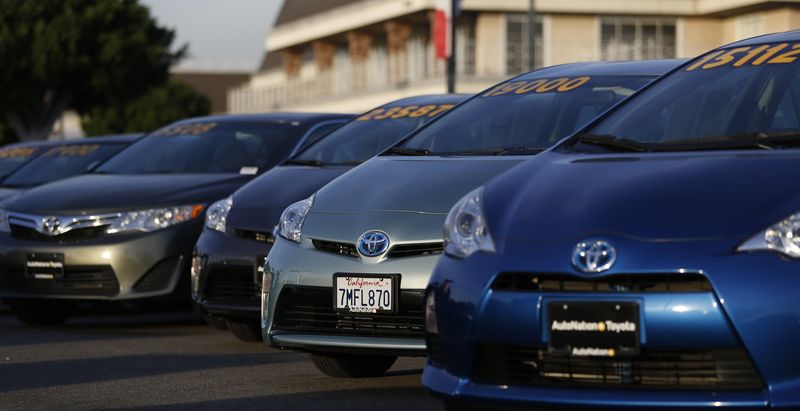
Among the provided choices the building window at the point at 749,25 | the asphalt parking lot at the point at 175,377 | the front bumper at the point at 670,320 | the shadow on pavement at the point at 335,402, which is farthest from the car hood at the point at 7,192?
the building window at the point at 749,25

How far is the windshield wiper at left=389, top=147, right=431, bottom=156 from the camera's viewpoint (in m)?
7.48

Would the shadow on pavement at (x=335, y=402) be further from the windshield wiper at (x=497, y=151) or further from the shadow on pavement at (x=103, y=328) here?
the shadow on pavement at (x=103, y=328)

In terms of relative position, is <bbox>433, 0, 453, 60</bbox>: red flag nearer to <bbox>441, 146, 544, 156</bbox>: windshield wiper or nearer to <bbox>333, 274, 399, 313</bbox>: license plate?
<bbox>441, 146, 544, 156</bbox>: windshield wiper

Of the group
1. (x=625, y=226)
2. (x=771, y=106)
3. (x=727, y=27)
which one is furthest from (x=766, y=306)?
(x=727, y=27)

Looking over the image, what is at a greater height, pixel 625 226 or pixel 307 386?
pixel 625 226

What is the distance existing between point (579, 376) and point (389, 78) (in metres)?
56.3

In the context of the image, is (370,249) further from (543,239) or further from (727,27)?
(727,27)

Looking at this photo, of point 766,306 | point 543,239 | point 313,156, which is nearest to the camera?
point 766,306

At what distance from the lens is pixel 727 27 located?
58219 mm

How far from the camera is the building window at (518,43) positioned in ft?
182

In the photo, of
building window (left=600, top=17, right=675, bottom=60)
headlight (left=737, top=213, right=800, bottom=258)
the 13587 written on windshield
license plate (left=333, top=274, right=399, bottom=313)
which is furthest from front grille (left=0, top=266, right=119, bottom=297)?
building window (left=600, top=17, right=675, bottom=60)

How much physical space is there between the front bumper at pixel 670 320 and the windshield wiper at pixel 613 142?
31.9 inches

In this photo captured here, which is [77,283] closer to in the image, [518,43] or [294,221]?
[294,221]

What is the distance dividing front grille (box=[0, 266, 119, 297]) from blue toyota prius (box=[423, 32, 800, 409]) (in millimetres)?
5409
